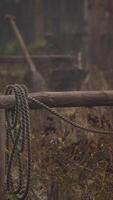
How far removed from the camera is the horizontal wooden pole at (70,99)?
14.6 ft

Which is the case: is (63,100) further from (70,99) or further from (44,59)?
(44,59)

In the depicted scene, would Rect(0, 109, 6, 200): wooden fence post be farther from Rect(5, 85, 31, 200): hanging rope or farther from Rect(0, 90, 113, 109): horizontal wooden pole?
Rect(0, 90, 113, 109): horizontal wooden pole

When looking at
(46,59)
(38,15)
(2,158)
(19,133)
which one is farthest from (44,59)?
(19,133)

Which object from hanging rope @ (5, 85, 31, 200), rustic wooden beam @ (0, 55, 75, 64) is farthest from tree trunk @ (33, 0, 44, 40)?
hanging rope @ (5, 85, 31, 200)

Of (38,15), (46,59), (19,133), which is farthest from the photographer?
(38,15)

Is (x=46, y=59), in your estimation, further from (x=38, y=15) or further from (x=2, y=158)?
(x=2, y=158)

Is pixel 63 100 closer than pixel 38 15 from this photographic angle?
Yes

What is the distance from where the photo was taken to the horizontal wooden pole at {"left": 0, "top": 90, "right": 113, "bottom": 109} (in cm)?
446

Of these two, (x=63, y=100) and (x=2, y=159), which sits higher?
(x=63, y=100)

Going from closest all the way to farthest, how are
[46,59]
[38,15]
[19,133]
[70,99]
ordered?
[19,133] < [70,99] < [46,59] < [38,15]

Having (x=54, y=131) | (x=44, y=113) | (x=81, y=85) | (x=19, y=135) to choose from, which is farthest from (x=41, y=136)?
(x=81, y=85)

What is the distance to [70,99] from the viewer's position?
14.8 feet

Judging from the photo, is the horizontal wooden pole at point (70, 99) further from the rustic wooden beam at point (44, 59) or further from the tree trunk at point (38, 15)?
the tree trunk at point (38, 15)

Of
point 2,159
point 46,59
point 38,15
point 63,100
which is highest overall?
point 38,15
